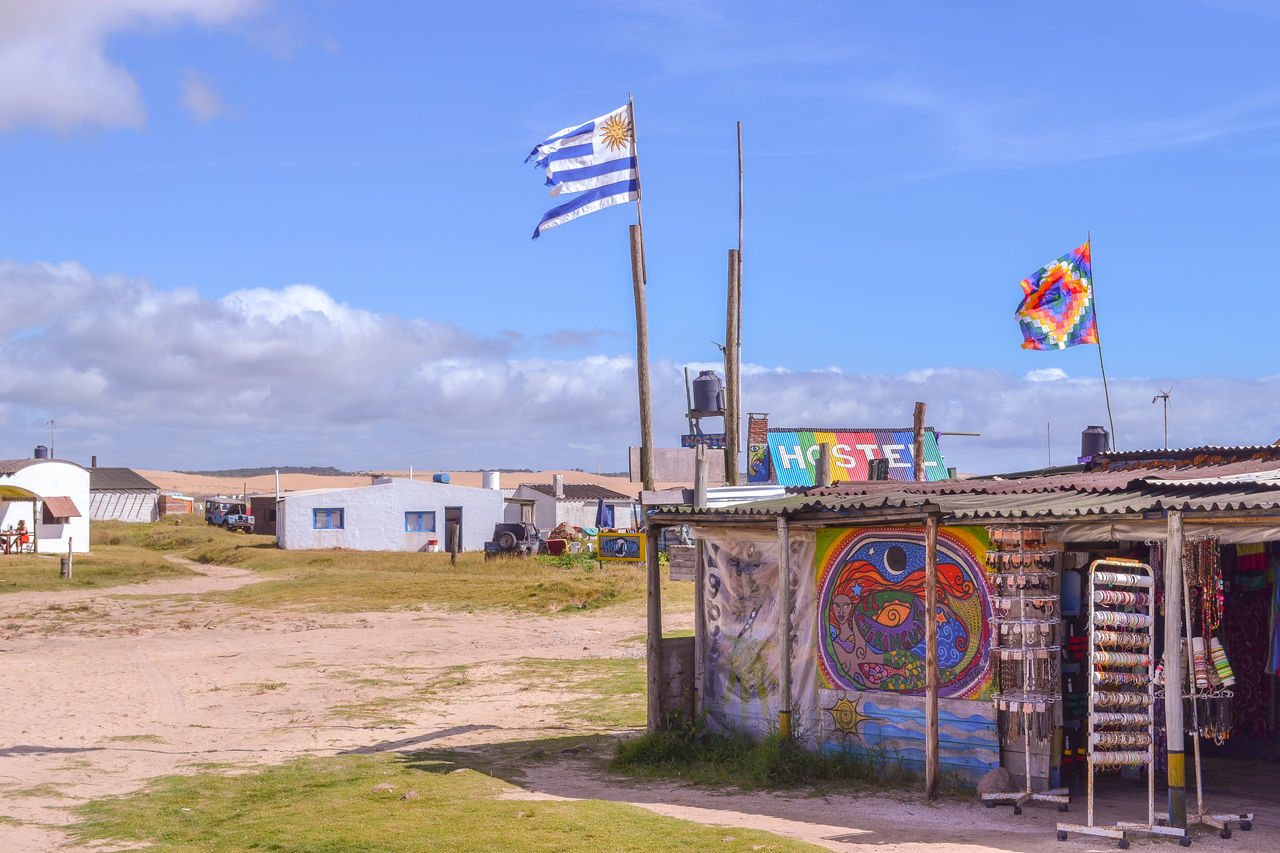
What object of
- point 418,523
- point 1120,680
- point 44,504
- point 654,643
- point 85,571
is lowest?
point 85,571

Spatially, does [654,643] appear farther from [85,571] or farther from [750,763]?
[85,571]

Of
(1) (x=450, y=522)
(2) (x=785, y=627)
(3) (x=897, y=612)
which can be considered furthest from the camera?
(1) (x=450, y=522)

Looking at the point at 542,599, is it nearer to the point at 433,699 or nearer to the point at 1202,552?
the point at 433,699

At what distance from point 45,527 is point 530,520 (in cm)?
1815

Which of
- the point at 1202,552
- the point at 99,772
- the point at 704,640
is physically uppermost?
the point at 1202,552

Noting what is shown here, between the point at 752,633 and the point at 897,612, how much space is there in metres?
1.83

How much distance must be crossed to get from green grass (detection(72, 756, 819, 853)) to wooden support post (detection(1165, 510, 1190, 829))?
2.76 meters

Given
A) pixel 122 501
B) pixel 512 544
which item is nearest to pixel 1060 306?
pixel 512 544

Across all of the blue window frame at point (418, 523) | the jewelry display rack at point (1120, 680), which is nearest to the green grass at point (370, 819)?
the jewelry display rack at point (1120, 680)

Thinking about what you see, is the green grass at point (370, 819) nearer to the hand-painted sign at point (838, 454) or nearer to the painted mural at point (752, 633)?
the painted mural at point (752, 633)

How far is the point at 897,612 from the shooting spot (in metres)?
11.8

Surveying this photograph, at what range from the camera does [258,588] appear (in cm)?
3581

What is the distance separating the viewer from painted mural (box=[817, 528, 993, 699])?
1128cm

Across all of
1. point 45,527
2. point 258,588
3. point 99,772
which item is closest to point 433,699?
point 99,772
